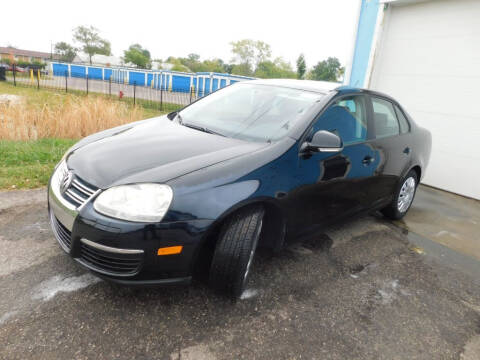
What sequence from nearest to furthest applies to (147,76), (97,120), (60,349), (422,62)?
(60,349) < (422,62) < (97,120) < (147,76)

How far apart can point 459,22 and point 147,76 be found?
36170mm

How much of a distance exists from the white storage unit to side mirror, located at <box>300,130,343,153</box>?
442 cm

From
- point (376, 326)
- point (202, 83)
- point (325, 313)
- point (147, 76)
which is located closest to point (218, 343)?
point (325, 313)

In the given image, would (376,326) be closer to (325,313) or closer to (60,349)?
(325,313)

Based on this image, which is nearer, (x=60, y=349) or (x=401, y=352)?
(x=60, y=349)

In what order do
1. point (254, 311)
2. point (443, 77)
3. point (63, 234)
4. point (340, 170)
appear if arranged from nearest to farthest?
point (63, 234)
point (254, 311)
point (340, 170)
point (443, 77)

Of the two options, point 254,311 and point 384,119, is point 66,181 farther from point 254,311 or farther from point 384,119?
point 384,119

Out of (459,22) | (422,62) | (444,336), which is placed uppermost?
(459,22)

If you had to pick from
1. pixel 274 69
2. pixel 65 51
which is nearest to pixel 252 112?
pixel 274 69

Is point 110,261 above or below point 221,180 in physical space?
below

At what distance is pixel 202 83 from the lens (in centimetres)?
2777

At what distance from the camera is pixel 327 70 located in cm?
8288

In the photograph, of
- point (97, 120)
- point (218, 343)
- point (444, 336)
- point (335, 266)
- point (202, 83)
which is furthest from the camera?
point (202, 83)

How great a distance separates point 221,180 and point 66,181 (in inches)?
40.0
